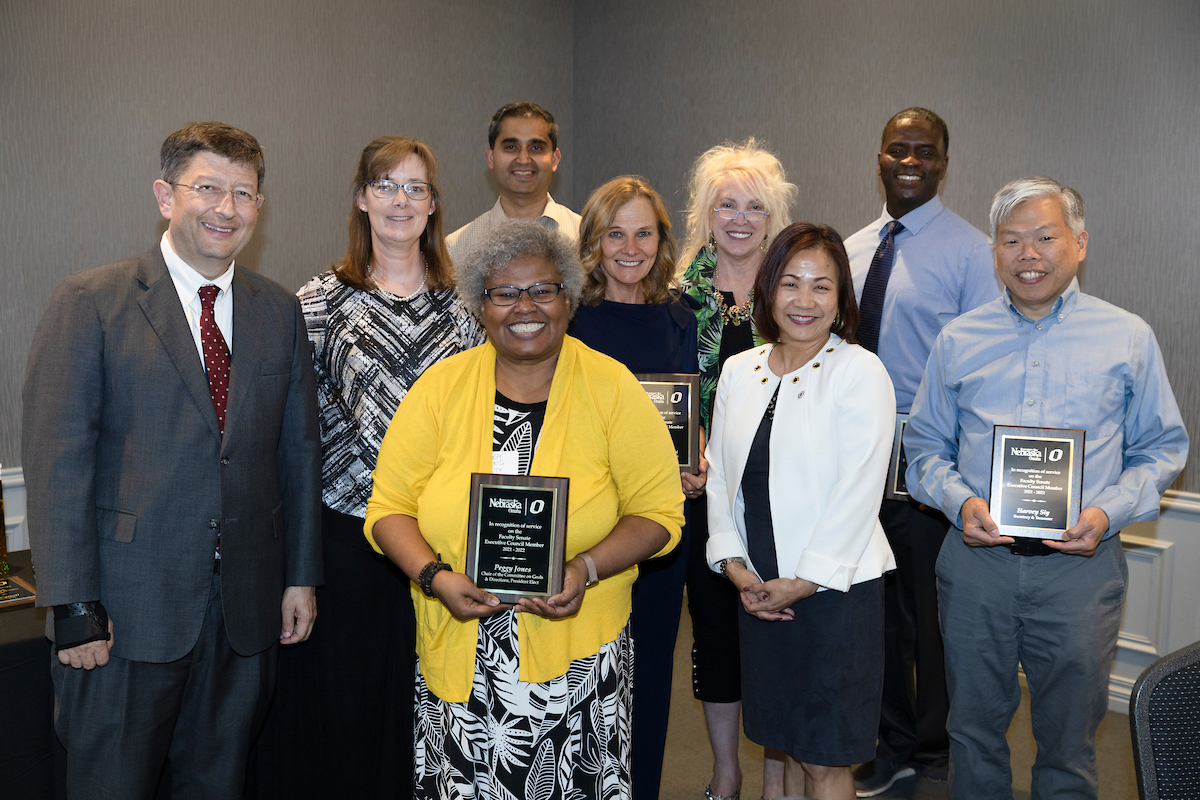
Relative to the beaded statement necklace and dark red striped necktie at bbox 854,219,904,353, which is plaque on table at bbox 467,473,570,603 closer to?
the beaded statement necklace

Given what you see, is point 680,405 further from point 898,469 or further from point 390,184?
point 390,184

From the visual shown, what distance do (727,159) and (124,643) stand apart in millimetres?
2236

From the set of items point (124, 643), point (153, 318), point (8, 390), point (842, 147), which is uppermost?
point (842, 147)

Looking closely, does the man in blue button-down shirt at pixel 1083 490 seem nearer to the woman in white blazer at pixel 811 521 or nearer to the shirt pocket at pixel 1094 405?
the shirt pocket at pixel 1094 405

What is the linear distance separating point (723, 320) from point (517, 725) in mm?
1422

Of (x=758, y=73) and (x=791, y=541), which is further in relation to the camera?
(x=758, y=73)

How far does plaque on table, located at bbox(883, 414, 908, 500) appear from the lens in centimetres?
273

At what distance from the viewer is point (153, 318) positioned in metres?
2.01

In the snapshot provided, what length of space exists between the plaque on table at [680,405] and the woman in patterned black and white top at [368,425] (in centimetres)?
55

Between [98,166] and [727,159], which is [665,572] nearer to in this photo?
[727,159]

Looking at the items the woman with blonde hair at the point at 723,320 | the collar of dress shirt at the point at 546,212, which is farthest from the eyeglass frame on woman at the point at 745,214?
the collar of dress shirt at the point at 546,212

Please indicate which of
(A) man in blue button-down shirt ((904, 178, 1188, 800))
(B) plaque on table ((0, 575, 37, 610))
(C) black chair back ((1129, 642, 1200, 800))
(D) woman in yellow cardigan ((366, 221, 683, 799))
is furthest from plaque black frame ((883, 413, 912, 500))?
(B) plaque on table ((0, 575, 37, 610))

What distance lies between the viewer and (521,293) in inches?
78.4

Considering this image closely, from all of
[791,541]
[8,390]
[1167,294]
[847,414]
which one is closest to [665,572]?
[791,541]
